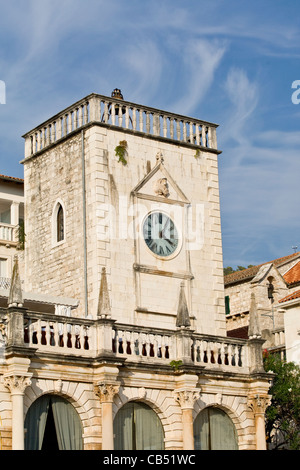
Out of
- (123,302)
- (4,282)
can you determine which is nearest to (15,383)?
(123,302)

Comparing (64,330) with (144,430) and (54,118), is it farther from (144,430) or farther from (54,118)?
(54,118)

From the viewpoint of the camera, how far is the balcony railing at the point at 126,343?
3381 centimetres

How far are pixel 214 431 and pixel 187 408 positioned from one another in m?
2.26

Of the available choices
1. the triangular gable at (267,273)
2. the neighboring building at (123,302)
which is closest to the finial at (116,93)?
the neighboring building at (123,302)

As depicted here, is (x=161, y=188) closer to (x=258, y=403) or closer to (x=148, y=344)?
(x=148, y=344)

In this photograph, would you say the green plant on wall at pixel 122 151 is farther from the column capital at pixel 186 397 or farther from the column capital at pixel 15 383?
the column capital at pixel 15 383

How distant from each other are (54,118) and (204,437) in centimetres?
1488

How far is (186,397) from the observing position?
3616cm

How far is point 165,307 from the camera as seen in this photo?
41.2m

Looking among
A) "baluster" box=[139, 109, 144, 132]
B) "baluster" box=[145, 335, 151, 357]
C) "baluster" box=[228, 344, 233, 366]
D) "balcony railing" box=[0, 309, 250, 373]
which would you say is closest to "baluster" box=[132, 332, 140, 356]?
"balcony railing" box=[0, 309, 250, 373]

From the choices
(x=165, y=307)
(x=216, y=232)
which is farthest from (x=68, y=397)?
(x=216, y=232)

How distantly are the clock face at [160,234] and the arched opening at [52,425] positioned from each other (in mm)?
9450

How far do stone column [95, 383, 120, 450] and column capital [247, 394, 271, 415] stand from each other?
649 centimetres
